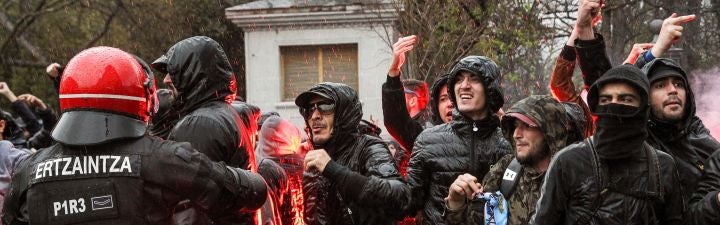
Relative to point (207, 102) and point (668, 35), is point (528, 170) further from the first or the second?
point (207, 102)

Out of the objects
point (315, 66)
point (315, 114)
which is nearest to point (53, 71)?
point (315, 114)

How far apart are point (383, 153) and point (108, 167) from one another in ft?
6.48

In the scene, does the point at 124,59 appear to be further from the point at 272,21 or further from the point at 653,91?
the point at 272,21

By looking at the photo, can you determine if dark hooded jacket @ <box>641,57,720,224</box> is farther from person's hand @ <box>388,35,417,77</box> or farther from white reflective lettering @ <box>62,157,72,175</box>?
white reflective lettering @ <box>62,157,72,175</box>

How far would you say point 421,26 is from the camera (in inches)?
458

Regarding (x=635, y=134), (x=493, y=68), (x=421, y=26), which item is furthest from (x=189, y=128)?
(x=421, y=26)

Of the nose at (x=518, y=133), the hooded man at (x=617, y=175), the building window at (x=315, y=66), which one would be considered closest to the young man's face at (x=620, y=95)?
the hooded man at (x=617, y=175)

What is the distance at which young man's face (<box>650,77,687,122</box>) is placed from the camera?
4.72 m

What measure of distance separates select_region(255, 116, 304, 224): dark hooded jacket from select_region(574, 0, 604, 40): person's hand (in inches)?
72.2

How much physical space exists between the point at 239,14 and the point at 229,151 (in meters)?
11.6

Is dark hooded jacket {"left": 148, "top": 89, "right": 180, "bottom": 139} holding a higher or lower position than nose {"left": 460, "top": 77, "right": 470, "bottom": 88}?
lower

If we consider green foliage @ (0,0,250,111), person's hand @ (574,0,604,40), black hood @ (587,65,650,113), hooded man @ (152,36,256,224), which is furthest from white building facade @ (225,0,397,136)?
black hood @ (587,65,650,113)

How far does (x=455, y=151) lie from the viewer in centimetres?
525

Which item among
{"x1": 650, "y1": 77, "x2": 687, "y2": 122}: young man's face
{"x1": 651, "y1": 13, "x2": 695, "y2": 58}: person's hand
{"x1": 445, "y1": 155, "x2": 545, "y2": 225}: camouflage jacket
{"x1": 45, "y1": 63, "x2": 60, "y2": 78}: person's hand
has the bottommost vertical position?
{"x1": 445, "y1": 155, "x2": 545, "y2": 225}: camouflage jacket
